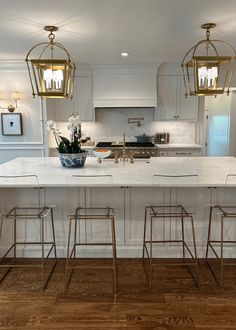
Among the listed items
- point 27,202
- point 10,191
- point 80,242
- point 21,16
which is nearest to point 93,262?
point 80,242

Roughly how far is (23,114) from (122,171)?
2981 millimetres

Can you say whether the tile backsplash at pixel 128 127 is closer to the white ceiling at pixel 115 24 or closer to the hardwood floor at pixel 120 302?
the white ceiling at pixel 115 24

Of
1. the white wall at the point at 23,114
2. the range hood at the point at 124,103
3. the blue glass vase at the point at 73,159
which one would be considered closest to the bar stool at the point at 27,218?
the blue glass vase at the point at 73,159

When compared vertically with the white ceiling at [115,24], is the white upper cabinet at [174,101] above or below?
below

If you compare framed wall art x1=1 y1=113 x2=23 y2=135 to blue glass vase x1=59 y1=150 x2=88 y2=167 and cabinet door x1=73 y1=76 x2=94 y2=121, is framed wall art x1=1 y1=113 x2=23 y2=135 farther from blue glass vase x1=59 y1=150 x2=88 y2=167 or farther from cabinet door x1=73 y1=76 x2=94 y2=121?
blue glass vase x1=59 y1=150 x2=88 y2=167

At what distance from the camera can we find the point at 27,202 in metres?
2.86

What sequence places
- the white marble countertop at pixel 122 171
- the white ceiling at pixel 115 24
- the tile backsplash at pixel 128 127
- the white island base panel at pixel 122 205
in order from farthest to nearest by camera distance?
the tile backsplash at pixel 128 127
the white island base panel at pixel 122 205
the white ceiling at pixel 115 24
the white marble countertop at pixel 122 171

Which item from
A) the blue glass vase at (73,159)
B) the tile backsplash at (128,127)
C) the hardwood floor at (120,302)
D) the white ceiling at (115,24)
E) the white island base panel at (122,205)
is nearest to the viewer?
the hardwood floor at (120,302)

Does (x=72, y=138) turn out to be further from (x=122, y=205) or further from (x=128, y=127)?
(x=128, y=127)

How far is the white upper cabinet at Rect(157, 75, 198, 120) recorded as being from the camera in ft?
17.8

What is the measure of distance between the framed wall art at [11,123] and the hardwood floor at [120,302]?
301cm

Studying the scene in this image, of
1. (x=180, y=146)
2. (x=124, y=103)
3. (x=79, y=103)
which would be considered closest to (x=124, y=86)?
(x=124, y=103)

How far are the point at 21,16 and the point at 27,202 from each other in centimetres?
182

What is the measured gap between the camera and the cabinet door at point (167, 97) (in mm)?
5426
